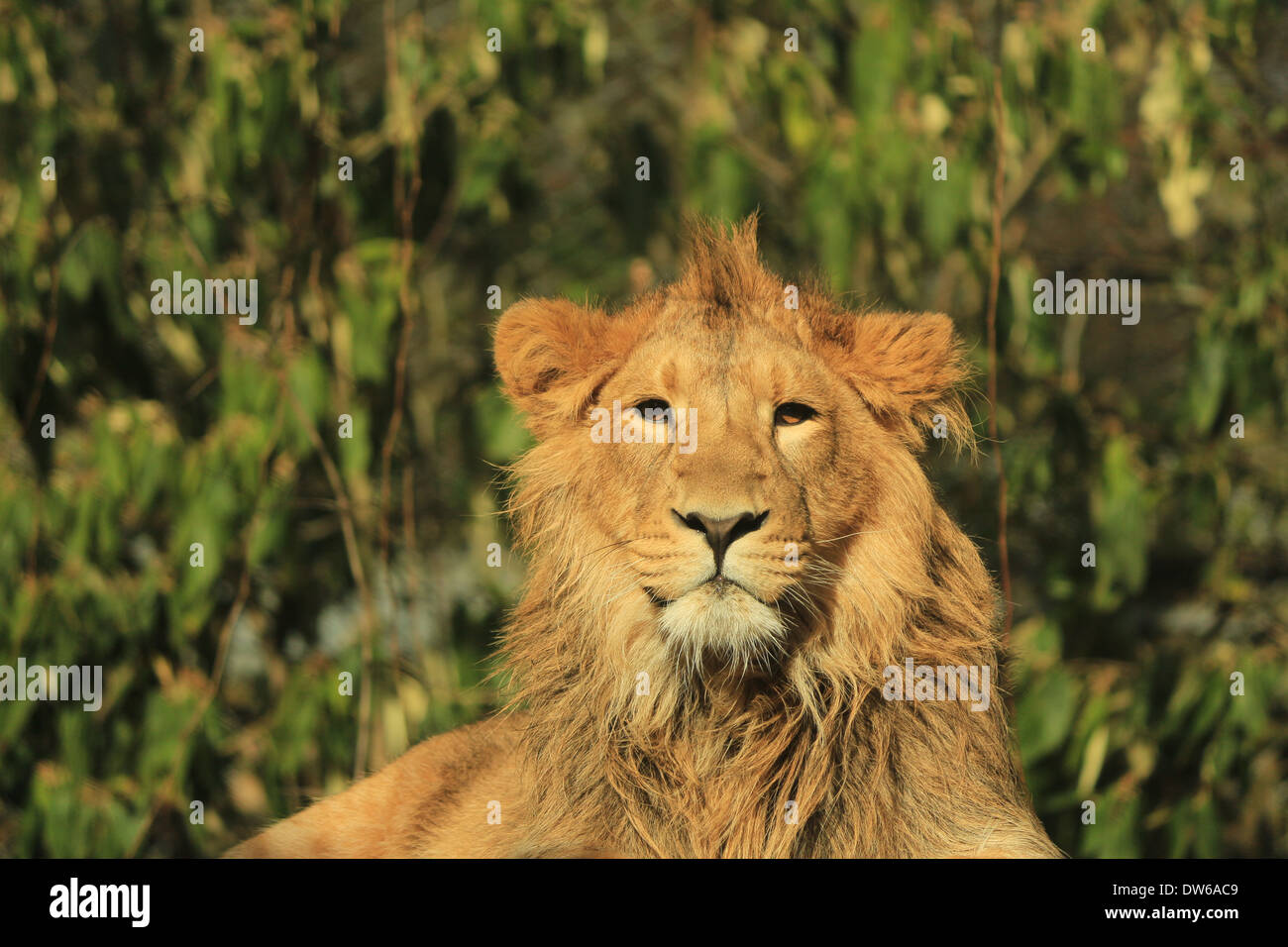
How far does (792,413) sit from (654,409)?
23cm

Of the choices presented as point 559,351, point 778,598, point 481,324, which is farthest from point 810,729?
point 481,324

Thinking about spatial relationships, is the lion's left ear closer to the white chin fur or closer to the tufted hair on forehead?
the tufted hair on forehead

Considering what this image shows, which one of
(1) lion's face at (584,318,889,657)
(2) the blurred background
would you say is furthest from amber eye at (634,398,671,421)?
(2) the blurred background

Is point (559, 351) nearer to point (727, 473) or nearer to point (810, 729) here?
point (727, 473)

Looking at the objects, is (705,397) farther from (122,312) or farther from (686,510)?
(122,312)

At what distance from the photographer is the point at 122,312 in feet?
13.5

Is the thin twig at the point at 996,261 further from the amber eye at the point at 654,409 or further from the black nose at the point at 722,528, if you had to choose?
the black nose at the point at 722,528

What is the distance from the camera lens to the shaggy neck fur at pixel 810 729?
2.44m

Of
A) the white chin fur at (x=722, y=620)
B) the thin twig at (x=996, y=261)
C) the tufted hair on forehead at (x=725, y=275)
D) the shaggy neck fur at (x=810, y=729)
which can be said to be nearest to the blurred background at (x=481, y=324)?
the thin twig at (x=996, y=261)

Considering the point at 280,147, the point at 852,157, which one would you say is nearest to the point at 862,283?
the point at 852,157

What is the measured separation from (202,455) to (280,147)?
88 cm

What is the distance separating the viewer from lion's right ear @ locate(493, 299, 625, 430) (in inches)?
101

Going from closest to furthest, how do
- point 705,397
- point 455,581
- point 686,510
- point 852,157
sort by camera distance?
point 686,510 → point 705,397 → point 852,157 → point 455,581

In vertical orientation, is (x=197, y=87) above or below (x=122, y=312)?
above
